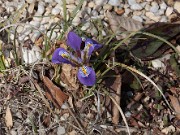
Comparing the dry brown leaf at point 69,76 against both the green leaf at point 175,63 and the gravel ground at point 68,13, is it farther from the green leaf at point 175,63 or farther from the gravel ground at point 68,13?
the green leaf at point 175,63

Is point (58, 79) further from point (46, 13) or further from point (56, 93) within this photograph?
point (46, 13)

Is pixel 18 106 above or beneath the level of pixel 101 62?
beneath

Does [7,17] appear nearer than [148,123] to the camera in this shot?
No

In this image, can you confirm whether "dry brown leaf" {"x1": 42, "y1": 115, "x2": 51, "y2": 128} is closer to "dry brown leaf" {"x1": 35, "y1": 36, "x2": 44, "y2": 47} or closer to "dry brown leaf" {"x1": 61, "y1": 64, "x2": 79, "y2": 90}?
"dry brown leaf" {"x1": 61, "y1": 64, "x2": 79, "y2": 90}

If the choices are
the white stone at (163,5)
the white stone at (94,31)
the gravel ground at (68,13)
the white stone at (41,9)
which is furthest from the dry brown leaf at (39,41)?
the white stone at (163,5)

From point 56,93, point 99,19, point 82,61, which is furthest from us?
point 99,19

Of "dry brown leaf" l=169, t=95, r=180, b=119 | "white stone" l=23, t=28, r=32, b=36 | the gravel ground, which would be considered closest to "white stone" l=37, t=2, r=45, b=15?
the gravel ground

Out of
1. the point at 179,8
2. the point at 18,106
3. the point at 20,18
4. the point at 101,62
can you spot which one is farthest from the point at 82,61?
the point at 179,8
